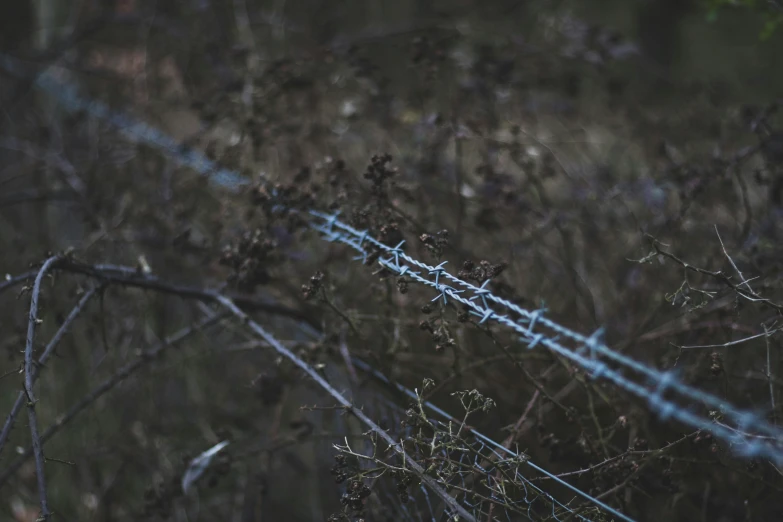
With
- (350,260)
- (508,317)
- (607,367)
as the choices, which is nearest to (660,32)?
(350,260)

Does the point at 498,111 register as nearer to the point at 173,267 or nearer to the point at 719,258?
the point at 719,258

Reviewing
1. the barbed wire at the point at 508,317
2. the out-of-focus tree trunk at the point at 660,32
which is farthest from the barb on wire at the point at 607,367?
the out-of-focus tree trunk at the point at 660,32

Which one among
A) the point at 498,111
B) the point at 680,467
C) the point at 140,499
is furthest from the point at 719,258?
the point at 140,499

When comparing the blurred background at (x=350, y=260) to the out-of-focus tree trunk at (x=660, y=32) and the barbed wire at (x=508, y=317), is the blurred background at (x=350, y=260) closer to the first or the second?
the barbed wire at (x=508, y=317)

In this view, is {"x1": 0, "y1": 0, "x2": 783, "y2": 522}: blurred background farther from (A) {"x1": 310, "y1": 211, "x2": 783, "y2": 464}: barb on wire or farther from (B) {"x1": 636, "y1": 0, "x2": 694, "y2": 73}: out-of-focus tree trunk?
(B) {"x1": 636, "y1": 0, "x2": 694, "y2": 73}: out-of-focus tree trunk

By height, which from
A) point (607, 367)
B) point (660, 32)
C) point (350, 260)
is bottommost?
point (660, 32)

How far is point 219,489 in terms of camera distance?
3254 millimetres

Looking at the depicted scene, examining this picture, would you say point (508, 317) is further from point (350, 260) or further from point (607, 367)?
point (350, 260)

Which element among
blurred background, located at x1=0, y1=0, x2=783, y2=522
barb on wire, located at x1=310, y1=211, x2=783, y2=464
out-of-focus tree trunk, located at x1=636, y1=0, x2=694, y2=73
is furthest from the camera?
out-of-focus tree trunk, located at x1=636, y1=0, x2=694, y2=73

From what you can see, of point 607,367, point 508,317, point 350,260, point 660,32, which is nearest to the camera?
point 607,367

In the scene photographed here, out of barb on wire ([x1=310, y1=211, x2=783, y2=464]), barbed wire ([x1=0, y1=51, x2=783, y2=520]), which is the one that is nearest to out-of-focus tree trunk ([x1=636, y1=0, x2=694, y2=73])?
barbed wire ([x1=0, y1=51, x2=783, y2=520])

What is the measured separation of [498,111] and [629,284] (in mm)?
1372

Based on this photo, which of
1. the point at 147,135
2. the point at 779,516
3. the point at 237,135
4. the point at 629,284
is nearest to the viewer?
the point at 779,516

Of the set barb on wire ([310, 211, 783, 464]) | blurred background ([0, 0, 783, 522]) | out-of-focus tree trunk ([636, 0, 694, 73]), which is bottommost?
out-of-focus tree trunk ([636, 0, 694, 73])
